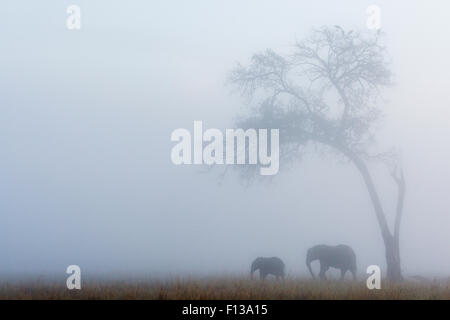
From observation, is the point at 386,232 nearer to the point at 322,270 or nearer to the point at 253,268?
the point at 322,270

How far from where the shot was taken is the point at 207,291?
27.1 ft

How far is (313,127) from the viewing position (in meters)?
11.7

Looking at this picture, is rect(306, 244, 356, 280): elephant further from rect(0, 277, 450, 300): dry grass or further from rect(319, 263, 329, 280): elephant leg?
rect(0, 277, 450, 300): dry grass

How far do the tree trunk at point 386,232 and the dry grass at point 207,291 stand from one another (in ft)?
4.31

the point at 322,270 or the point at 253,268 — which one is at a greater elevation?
the point at 253,268

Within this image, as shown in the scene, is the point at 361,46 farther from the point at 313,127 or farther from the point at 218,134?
the point at 218,134

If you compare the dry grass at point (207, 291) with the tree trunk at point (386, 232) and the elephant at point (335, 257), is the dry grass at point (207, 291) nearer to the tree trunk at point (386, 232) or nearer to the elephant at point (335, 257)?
the elephant at point (335, 257)

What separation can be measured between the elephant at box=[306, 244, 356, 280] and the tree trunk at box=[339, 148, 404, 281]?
71 centimetres

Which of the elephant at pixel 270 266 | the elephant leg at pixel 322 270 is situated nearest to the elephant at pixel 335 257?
the elephant leg at pixel 322 270

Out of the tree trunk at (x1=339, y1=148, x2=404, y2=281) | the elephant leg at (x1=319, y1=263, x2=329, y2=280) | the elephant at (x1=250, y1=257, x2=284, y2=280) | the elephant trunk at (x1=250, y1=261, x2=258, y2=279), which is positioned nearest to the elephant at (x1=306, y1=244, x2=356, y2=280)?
the elephant leg at (x1=319, y1=263, x2=329, y2=280)

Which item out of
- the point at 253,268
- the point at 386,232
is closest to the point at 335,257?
the point at 386,232

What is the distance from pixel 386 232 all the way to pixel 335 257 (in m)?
1.02

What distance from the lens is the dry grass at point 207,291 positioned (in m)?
8.22

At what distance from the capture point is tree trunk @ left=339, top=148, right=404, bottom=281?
1058cm
